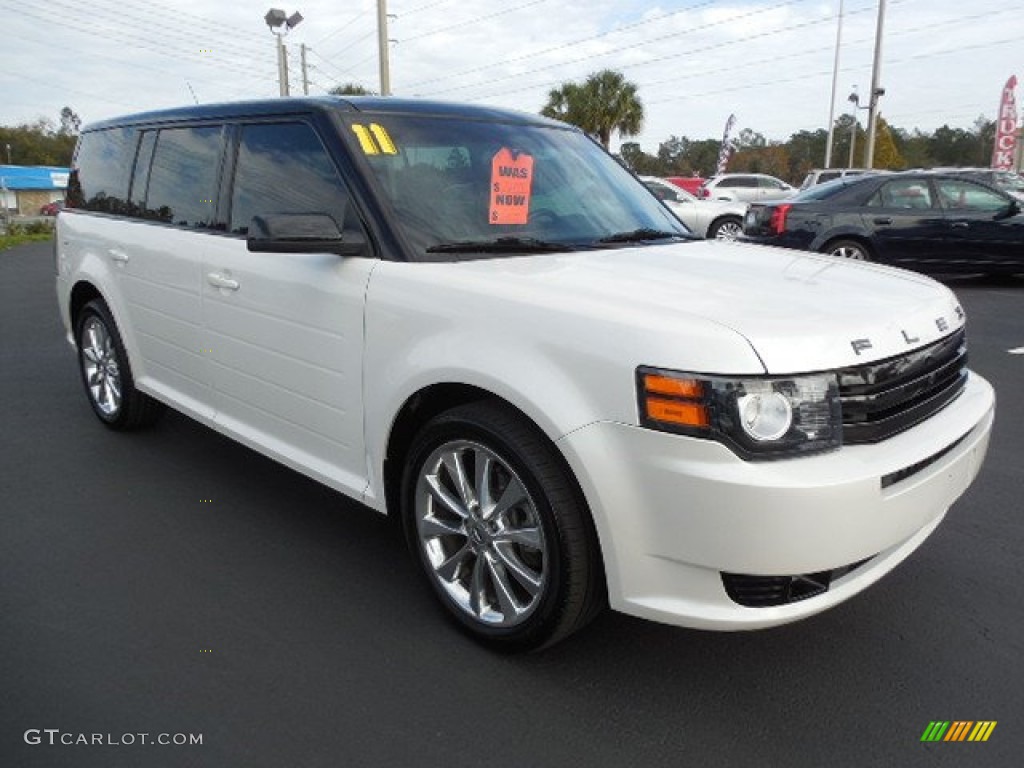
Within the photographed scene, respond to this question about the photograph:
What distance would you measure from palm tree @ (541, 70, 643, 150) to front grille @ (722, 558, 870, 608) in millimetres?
44305

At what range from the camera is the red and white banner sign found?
1093 inches

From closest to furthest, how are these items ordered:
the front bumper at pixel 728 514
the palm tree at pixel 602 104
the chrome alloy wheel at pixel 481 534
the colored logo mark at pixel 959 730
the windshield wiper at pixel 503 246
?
the front bumper at pixel 728 514, the colored logo mark at pixel 959 730, the chrome alloy wheel at pixel 481 534, the windshield wiper at pixel 503 246, the palm tree at pixel 602 104

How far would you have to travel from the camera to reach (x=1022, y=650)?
102 inches

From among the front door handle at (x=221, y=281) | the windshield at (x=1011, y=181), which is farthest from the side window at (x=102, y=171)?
the windshield at (x=1011, y=181)

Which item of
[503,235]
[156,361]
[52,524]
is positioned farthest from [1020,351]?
[52,524]

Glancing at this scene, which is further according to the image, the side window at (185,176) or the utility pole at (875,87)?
the utility pole at (875,87)

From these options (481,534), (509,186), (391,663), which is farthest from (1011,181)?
(391,663)

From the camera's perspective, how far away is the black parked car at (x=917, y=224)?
33.8 ft

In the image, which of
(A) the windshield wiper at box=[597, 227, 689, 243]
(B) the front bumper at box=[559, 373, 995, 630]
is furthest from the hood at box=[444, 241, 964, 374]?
(B) the front bumper at box=[559, 373, 995, 630]

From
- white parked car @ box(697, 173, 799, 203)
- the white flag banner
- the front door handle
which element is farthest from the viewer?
the white flag banner

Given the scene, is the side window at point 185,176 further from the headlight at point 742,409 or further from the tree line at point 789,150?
the tree line at point 789,150

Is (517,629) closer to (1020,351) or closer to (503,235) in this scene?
(503,235)

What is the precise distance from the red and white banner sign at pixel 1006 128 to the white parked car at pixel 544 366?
30.2 meters

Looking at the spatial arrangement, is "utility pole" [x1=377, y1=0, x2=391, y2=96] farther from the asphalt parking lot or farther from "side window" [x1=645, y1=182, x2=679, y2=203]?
the asphalt parking lot
